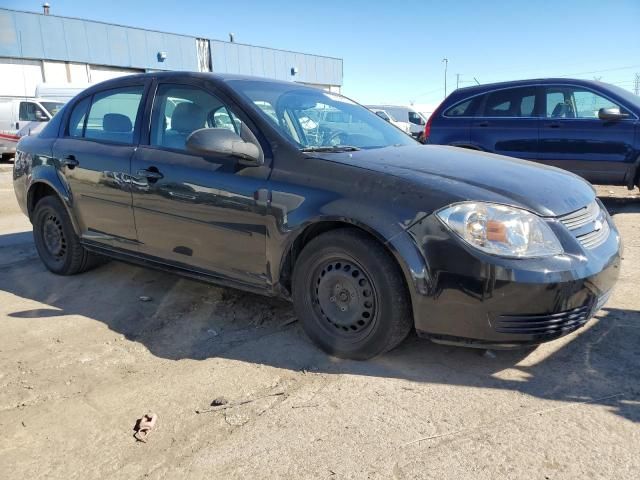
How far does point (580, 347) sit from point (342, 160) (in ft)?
5.73

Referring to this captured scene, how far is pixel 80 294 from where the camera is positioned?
14.0 feet

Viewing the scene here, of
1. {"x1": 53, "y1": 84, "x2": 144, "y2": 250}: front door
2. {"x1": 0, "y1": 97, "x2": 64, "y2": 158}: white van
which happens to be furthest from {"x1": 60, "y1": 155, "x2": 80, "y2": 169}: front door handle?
{"x1": 0, "y1": 97, "x2": 64, "y2": 158}: white van

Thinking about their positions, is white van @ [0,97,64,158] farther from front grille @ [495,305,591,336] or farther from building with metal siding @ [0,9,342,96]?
front grille @ [495,305,591,336]

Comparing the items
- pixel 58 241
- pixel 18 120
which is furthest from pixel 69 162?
pixel 18 120

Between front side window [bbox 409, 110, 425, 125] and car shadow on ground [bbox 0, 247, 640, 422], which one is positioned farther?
front side window [bbox 409, 110, 425, 125]

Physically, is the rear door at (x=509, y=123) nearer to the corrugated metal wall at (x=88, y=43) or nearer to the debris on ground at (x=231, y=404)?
the debris on ground at (x=231, y=404)

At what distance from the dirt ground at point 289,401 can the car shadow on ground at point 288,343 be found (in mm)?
12

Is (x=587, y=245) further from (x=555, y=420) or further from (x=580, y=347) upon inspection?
(x=555, y=420)

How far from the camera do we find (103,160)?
4.00m

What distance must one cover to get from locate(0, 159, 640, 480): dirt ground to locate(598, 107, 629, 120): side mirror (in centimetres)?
371

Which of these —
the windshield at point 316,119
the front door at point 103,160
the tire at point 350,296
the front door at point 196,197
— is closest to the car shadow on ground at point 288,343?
the tire at point 350,296

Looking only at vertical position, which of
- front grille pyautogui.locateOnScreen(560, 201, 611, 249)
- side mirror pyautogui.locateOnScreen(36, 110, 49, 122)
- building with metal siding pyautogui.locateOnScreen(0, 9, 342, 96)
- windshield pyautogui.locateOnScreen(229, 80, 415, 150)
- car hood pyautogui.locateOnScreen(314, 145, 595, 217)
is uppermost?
building with metal siding pyautogui.locateOnScreen(0, 9, 342, 96)

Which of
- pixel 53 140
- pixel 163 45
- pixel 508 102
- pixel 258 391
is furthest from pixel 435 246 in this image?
pixel 163 45

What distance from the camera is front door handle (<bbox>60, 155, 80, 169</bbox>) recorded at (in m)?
4.25
